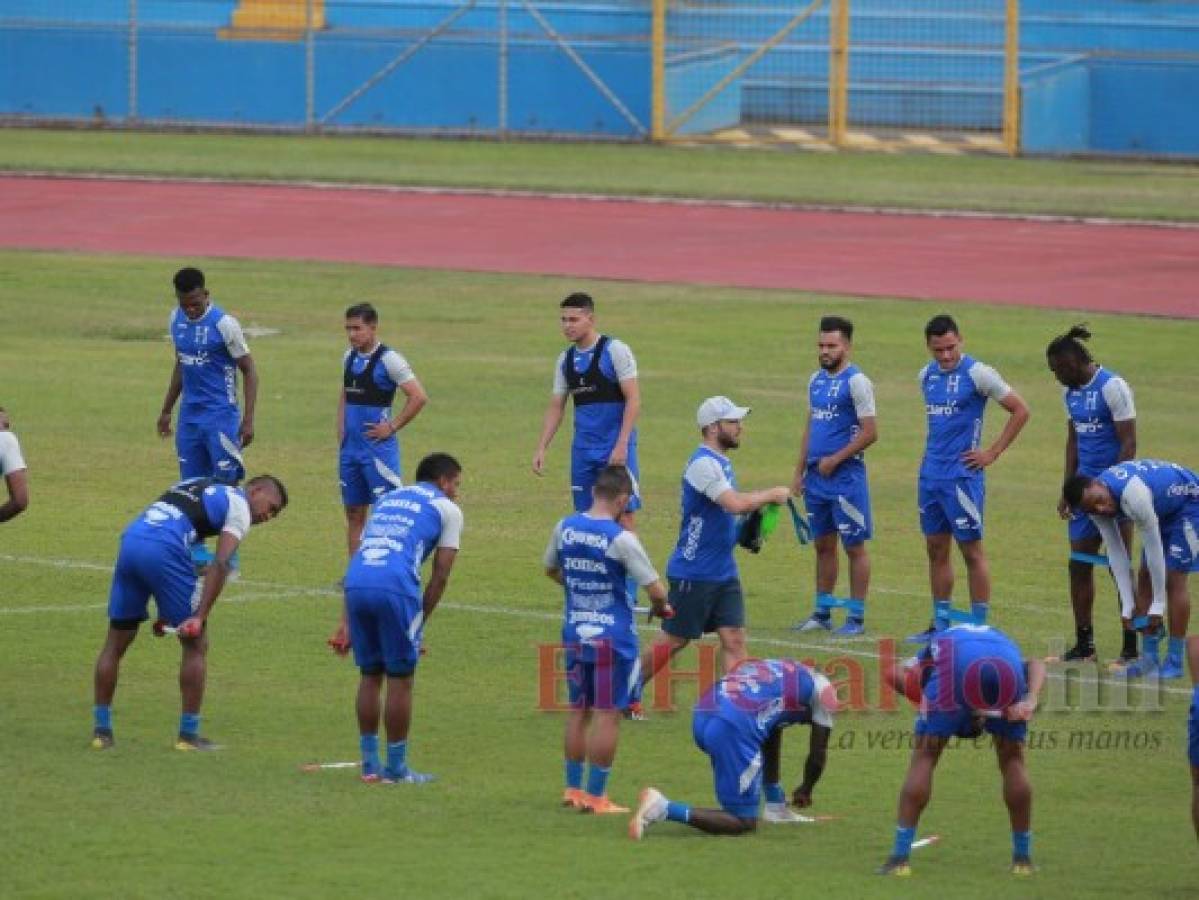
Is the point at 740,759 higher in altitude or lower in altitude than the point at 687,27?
lower

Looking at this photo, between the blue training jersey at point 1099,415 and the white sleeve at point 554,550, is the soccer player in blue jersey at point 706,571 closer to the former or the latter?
the white sleeve at point 554,550

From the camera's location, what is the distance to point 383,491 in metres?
18.7

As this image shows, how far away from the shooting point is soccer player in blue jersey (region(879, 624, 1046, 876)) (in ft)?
40.8

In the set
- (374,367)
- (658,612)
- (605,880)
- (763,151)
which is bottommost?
A: (605,880)

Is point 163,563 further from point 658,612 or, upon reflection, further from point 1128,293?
point 1128,293

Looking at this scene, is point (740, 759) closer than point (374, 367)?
Yes

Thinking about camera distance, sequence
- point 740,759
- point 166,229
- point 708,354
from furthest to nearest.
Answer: point 166,229 < point 708,354 < point 740,759

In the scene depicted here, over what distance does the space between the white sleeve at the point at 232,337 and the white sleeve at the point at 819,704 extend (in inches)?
311

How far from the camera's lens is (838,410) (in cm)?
1869

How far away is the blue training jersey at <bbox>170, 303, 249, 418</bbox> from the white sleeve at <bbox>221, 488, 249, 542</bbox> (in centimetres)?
545

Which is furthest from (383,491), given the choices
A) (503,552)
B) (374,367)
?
(503,552)

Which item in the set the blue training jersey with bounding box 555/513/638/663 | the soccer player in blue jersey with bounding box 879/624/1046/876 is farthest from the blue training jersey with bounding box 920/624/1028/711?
the blue training jersey with bounding box 555/513/638/663

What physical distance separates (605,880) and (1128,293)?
24.8 meters

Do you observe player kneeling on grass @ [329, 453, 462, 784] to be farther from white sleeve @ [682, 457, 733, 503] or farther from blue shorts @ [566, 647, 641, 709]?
white sleeve @ [682, 457, 733, 503]
